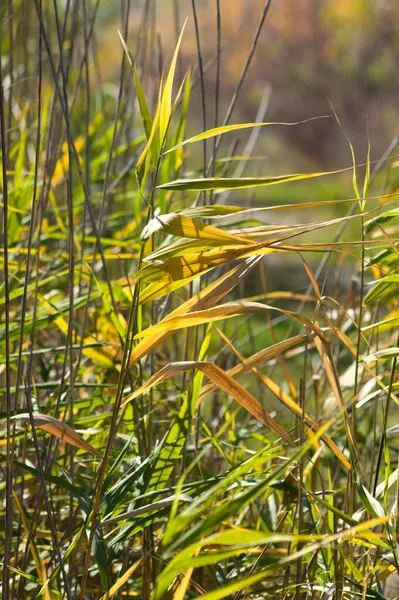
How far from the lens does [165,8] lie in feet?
28.7

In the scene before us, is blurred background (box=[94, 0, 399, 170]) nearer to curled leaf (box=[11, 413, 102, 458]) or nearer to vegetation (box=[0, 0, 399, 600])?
vegetation (box=[0, 0, 399, 600])

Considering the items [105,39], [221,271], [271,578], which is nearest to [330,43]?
[105,39]

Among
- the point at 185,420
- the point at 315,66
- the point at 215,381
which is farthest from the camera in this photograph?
the point at 315,66

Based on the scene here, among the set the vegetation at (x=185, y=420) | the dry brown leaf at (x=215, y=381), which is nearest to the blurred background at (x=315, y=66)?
the vegetation at (x=185, y=420)

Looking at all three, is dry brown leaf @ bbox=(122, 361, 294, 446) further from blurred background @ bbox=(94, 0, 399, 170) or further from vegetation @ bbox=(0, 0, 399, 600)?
blurred background @ bbox=(94, 0, 399, 170)

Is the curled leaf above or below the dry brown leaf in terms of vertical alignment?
below

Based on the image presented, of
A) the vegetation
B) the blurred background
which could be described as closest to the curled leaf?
the vegetation

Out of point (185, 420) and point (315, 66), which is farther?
point (315, 66)

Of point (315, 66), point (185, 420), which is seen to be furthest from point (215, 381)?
point (315, 66)

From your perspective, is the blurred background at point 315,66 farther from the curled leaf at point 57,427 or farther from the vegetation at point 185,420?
the curled leaf at point 57,427

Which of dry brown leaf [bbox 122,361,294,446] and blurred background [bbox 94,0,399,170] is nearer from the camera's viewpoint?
dry brown leaf [bbox 122,361,294,446]

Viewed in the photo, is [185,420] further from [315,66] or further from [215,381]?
[315,66]

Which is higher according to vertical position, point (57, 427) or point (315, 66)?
point (57, 427)

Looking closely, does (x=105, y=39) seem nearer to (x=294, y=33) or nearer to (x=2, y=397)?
(x=294, y=33)
